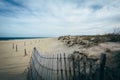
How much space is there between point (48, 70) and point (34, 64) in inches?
95.5

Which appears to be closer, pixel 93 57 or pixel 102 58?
pixel 102 58

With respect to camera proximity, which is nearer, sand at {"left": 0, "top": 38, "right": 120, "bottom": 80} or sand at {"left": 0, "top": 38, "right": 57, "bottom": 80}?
sand at {"left": 0, "top": 38, "right": 120, "bottom": 80}

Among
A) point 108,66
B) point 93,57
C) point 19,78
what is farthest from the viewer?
point 19,78

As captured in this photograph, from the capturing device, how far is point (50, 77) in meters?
7.23

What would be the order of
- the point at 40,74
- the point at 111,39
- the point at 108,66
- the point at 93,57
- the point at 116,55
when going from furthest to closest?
the point at 111,39, the point at 40,74, the point at 93,57, the point at 116,55, the point at 108,66

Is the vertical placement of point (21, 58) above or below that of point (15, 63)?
above

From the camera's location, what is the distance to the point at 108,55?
24.1 feet

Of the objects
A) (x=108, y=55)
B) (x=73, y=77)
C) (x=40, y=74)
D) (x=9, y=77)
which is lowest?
(x=9, y=77)

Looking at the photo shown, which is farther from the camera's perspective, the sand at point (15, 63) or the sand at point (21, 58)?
the sand at point (15, 63)

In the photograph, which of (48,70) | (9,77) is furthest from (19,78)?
(48,70)

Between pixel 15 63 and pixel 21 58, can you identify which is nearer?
pixel 15 63

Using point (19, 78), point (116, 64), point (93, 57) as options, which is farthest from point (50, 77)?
point (19, 78)

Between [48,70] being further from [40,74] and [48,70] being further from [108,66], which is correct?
[108,66]

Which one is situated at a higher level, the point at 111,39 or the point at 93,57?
the point at 111,39
